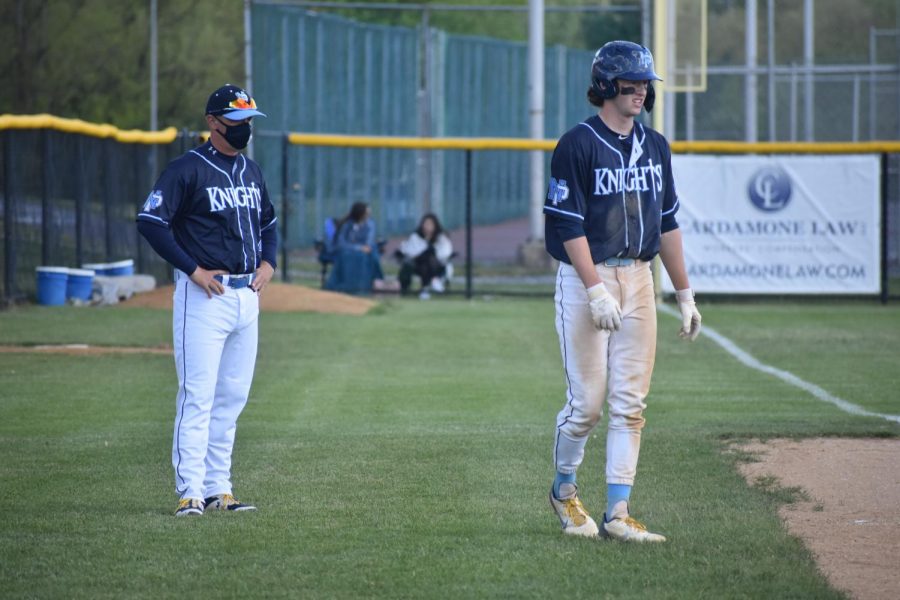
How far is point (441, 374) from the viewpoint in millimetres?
11875

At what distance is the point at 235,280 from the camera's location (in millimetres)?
6285

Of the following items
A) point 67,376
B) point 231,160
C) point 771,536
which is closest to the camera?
point 771,536

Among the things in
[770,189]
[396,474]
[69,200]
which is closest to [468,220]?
[770,189]

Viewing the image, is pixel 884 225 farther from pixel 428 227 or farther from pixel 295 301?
pixel 295 301

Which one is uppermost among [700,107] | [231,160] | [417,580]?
[700,107]

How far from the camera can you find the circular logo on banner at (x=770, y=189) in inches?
744

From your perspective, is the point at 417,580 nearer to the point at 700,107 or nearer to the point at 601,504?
the point at 601,504

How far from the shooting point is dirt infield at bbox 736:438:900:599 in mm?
5191

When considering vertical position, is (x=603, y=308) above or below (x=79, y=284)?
above

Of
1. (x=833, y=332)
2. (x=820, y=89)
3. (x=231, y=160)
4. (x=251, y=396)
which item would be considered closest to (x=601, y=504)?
(x=231, y=160)

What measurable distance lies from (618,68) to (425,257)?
47.4ft

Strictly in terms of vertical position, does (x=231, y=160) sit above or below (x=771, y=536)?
above

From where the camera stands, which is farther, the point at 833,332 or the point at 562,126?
the point at 562,126

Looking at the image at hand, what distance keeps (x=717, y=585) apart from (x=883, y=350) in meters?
9.16
